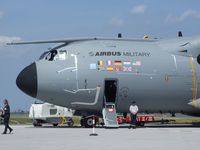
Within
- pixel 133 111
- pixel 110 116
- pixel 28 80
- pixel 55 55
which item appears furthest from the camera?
pixel 133 111

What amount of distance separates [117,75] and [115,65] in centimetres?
62

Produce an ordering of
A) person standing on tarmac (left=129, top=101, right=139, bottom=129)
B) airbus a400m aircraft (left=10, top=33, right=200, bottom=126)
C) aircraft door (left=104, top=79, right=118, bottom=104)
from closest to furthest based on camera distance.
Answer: airbus a400m aircraft (left=10, top=33, right=200, bottom=126) → aircraft door (left=104, top=79, right=118, bottom=104) → person standing on tarmac (left=129, top=101, right=139, bottom=129)

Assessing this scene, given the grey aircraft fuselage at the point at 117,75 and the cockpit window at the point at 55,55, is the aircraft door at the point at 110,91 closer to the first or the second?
the grey aircraft fuselage at the point at 117,75

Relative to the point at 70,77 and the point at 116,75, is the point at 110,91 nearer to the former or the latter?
the point at 116,75

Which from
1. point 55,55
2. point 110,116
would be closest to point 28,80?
point 55,55

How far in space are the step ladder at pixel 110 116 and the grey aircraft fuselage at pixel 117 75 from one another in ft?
1.21

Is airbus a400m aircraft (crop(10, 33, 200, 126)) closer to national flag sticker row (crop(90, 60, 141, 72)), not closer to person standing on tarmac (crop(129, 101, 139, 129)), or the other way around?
national flag sticker row (crop(90, 60, 141, 72))

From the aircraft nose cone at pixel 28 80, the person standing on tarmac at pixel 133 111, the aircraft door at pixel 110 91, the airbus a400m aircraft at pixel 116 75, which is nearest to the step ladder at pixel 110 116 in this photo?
the airbus a400m aircraft at pixel 116 75

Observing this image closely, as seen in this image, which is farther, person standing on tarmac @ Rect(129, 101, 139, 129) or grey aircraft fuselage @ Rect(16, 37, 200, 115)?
person standing on tarmac @ Rect(129, 101, 139, 129)

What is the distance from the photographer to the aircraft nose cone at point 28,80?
27.5 metres

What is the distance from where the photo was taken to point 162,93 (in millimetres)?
28531

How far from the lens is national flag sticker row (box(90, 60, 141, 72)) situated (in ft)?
91.9

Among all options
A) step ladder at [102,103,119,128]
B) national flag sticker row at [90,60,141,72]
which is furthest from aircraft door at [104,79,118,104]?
national flag sticker row at [90,60,141,72]

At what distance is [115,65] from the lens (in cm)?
2820
